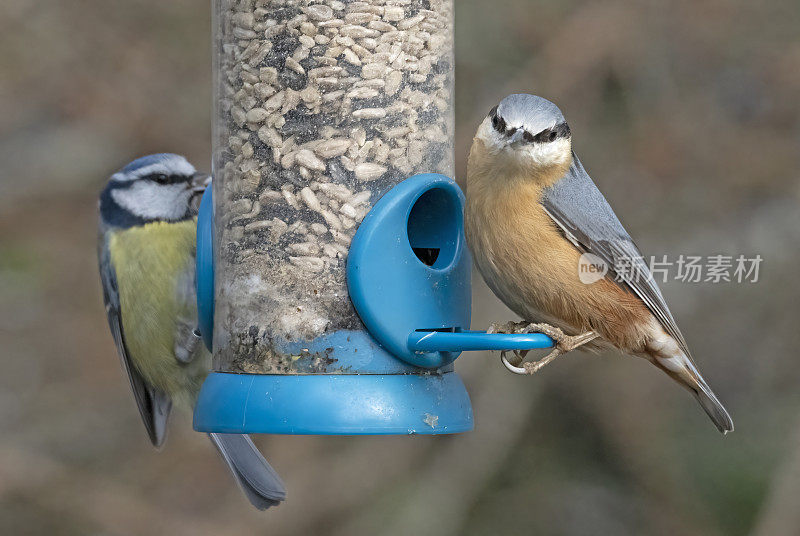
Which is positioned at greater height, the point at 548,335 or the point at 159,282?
the point at 548,335

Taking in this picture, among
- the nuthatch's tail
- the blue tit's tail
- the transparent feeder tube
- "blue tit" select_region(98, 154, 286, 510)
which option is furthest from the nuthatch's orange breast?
"blue tit" select_region(98, 154, 286, 510)

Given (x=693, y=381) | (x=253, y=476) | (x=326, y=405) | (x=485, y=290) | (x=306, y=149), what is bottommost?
(x=485, y=290)

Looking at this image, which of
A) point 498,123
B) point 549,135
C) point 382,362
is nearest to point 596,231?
point 549,135

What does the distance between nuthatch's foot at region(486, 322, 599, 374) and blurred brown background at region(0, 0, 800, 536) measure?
292 centimetres

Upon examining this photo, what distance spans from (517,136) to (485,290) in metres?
3.25

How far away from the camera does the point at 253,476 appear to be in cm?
508

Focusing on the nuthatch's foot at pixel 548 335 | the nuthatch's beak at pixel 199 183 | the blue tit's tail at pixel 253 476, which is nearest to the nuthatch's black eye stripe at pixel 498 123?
the nuthatch's foot at pixel 548 335

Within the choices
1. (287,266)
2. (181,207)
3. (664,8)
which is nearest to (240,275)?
(287,266)

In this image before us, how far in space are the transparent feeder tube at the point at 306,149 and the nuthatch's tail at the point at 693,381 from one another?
4.49 ft

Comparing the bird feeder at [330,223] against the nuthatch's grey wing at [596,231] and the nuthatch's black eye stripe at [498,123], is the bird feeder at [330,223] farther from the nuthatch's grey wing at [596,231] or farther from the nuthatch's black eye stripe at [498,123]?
the nuthatch's grey wing at [596,231]

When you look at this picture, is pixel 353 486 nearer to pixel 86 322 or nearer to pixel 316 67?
pixel 86 322

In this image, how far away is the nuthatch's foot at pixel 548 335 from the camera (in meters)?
4.27

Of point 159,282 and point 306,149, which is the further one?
point 159,282

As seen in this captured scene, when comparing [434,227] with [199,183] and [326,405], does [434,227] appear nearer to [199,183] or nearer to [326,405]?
[326,405]
